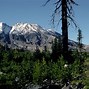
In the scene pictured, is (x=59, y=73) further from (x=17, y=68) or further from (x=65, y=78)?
(x=17, y=68)

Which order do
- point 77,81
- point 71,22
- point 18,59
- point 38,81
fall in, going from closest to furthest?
point 77,81 → point 38,81 → point 18,59 → point 71,22

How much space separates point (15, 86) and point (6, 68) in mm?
2114

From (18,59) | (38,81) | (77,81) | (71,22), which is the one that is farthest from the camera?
(71,22)

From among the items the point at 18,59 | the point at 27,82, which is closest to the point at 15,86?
the point at 27,82

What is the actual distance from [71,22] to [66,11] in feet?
3.01

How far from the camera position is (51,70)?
15.4 meters

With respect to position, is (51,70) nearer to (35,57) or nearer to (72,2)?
(35,57)

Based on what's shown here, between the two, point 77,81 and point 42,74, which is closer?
point 77,81

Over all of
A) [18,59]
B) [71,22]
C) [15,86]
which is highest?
[71,22]

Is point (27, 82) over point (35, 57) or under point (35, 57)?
under

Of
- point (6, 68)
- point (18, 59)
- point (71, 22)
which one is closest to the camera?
point (6, 68)

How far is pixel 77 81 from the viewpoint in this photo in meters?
13.9

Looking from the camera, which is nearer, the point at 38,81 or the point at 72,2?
the point at 38,81

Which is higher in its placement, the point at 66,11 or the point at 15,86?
the point at 66,11
